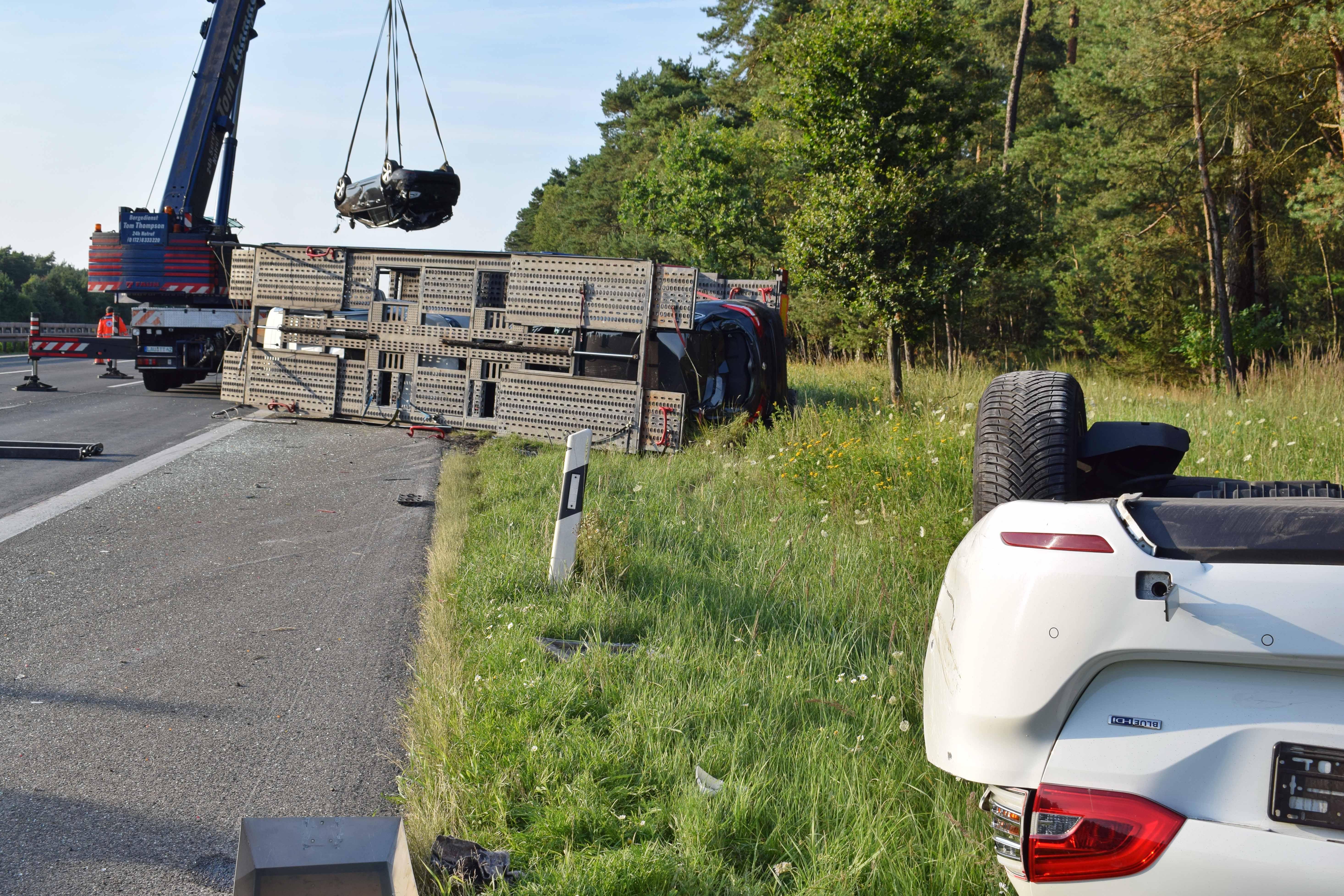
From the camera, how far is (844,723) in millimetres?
3482

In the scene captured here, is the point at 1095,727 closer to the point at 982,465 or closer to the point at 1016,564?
the point at 1016,564

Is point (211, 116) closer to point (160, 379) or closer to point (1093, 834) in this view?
point (160, 379)

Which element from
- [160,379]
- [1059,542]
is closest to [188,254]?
[160,379]

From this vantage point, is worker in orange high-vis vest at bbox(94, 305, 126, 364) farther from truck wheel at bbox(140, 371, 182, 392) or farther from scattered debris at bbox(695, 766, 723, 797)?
scattered debris at bbox(695, 766, 723, 797)

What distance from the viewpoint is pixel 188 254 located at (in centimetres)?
1638

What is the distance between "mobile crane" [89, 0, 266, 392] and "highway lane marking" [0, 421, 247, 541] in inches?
202

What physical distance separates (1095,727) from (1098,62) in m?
23.8

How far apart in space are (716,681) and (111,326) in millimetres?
20381

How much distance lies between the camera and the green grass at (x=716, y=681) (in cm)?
279

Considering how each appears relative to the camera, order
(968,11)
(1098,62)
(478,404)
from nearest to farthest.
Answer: (478,404), (1098,62), (968,11)

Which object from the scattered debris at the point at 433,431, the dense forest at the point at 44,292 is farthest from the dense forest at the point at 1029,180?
the dense forest at the point at 44,292

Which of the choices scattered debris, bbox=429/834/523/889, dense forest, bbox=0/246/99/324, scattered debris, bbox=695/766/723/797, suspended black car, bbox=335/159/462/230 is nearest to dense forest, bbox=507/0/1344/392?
suspended black car, bbox=335/159/462/230

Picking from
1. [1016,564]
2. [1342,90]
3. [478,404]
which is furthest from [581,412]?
[1342,90]

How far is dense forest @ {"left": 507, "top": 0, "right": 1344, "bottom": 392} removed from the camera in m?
16.1
